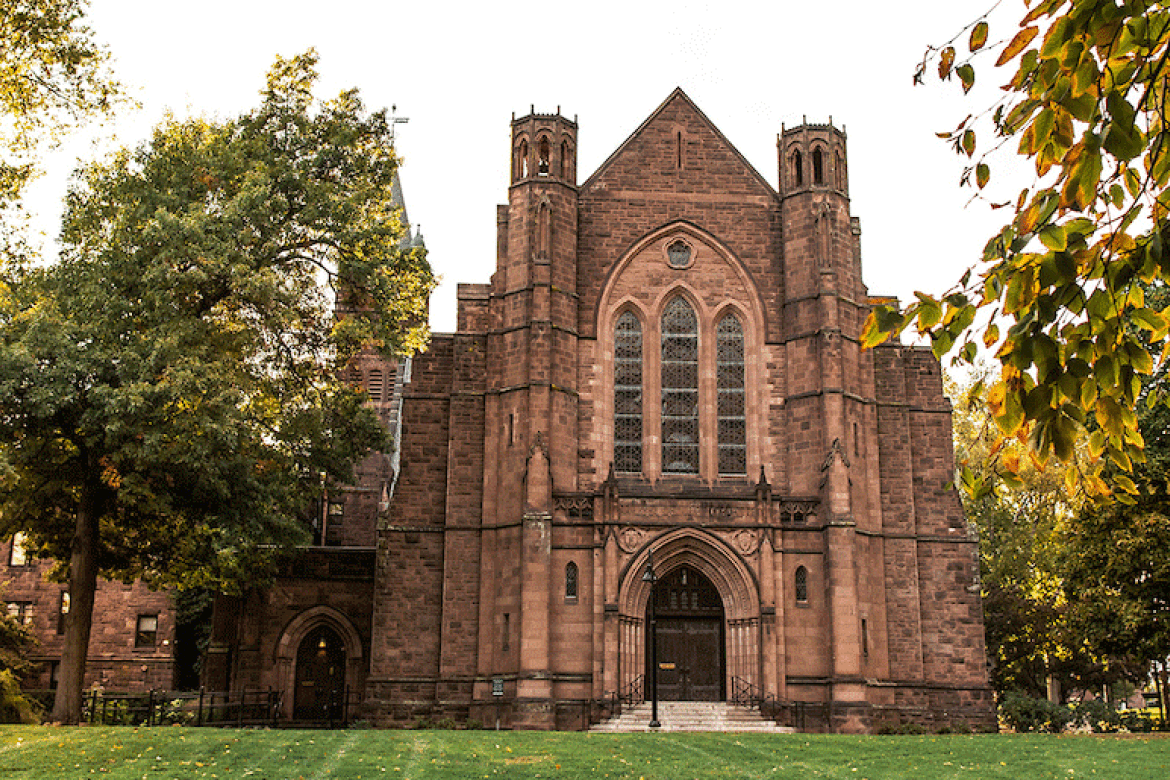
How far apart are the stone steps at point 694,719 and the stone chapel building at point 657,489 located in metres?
0.63

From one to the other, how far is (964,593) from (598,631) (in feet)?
31.2

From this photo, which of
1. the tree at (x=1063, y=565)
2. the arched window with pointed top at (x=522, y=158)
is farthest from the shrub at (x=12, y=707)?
the tree at (x=1063, y=565)

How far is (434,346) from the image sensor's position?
30.6m

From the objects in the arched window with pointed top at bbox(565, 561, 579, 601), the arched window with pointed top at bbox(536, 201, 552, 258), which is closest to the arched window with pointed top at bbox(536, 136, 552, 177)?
the arched window with pointed top at bbox(536, 201, 552, 258)

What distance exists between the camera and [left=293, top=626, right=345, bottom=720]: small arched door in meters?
30.6

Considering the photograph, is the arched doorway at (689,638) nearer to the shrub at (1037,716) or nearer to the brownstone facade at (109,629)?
the shrub at (1037,716)

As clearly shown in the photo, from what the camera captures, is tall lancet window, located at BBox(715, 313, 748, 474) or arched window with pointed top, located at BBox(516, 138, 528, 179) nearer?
tall lancet window, located at BBox(715, 313, 748, 474)

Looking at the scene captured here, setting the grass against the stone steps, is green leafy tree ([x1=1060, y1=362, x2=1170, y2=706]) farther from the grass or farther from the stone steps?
the stone steps

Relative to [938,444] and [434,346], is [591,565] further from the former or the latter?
[938,444]

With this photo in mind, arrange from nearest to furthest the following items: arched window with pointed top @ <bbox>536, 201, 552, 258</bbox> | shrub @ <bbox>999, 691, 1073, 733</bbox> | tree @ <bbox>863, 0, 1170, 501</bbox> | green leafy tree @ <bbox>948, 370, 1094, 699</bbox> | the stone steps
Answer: tree @ <bbox>863, 0, 1170, 501</bbox> → the stone steps → arched window with pointed top @ <bbox>536, 201, 552, 258</bbox> → shrub @ <bbox>999, 691, 1073, 733</bbox> → green leafy tree @ <bbox>948, 370, 1094, 699</bbox>

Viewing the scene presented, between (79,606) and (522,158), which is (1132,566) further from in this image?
(79,606)

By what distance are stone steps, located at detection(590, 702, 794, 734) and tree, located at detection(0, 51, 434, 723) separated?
26.9 ft

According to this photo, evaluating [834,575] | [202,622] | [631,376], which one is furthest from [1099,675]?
[202,622]

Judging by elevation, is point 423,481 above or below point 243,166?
below
